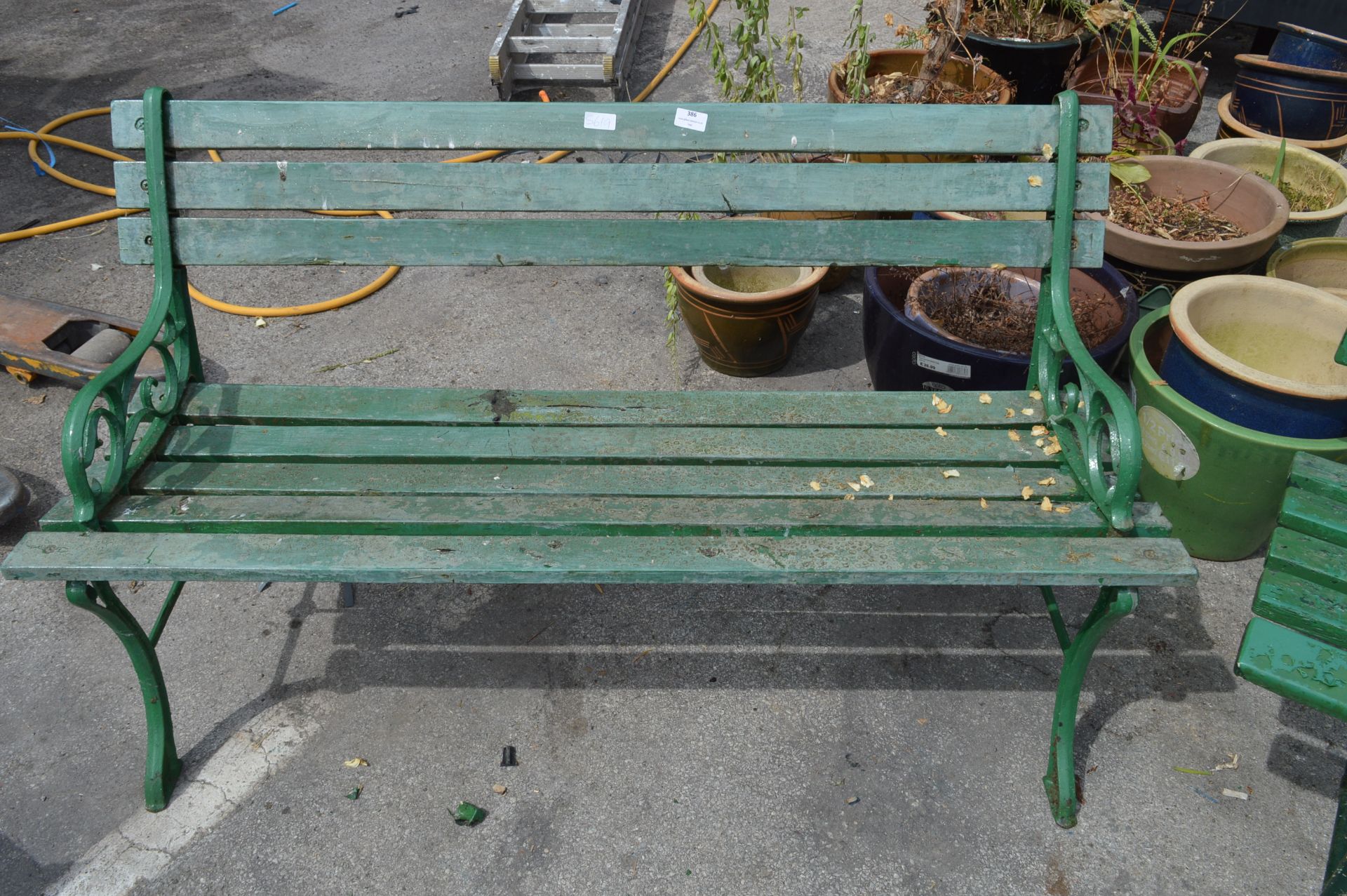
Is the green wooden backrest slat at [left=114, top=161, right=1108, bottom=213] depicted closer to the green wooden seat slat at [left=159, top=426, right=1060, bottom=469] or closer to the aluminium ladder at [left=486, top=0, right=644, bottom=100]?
the green wooden seat slat at [left=159, top=426, right=1060, bottom=469]

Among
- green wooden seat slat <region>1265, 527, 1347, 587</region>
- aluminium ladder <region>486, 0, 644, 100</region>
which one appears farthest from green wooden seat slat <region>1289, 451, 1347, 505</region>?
aluminium ladder <region>486, 0, 644, 100</region>

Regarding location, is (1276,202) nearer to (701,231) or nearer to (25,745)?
(701,231)

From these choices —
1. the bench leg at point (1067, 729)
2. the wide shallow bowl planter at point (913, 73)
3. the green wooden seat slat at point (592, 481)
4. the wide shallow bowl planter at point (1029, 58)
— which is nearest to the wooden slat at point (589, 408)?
the green wooden seat slat at point (592, 481)

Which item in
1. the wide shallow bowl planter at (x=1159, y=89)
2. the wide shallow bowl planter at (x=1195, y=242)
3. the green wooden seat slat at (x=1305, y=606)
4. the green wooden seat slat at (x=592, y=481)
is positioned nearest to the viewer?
the green wooden seat slat at (x=1305, y=606)

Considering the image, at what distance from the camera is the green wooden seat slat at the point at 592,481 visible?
7.41 feet

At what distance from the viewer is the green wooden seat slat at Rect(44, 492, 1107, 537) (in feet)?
7.02

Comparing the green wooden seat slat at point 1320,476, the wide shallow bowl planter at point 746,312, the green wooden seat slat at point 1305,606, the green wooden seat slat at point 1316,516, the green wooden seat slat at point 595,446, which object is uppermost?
the green wooden seat slat at point 595,446

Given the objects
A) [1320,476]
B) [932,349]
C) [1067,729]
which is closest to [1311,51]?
[932,349]

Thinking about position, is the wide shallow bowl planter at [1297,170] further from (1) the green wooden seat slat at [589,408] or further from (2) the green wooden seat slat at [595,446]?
(2) the green wooden seat slat at [595,446]

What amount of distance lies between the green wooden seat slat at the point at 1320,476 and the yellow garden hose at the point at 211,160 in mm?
2514

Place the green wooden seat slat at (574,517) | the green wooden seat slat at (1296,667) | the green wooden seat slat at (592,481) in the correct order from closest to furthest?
the green wooden seat slat at (1296,667)
the green wooden seat slat at (574,517)
the green wooden seat slat at (592,481)

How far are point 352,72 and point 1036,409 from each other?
5.29 m

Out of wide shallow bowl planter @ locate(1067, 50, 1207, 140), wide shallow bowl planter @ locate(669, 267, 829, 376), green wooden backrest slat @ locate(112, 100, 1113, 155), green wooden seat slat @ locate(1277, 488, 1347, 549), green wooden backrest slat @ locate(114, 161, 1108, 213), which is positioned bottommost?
wide shallow bowl planter @ locate(669, 267, 829, 376)

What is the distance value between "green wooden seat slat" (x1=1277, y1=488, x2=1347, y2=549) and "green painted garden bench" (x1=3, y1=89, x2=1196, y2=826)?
0.32 m
